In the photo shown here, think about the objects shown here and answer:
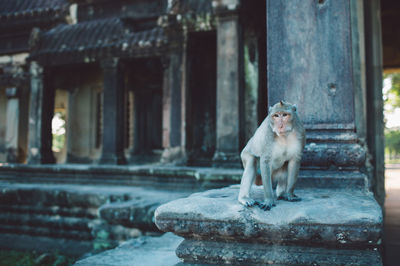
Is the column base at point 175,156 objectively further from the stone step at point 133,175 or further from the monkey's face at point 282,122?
the monkey's face at point 282,122

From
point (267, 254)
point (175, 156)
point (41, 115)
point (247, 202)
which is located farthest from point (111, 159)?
point (267, 254)

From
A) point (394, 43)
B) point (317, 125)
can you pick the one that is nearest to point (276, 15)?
point (317, 125)

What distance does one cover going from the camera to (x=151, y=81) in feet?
34.5

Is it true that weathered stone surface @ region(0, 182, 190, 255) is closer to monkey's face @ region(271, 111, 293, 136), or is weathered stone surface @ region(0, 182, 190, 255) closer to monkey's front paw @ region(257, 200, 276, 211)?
monkey's front paw @ region(257, 200, 276, 211)

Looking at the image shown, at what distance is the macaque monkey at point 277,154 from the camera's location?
5.72 ft

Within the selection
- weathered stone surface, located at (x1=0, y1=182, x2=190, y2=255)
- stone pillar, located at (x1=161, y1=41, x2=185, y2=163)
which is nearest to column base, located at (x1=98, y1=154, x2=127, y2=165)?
stone pillar, located at (x1=161, y1=41, x2=185, y2=163)

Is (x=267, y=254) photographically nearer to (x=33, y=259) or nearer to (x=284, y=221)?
(x=284, y=221)

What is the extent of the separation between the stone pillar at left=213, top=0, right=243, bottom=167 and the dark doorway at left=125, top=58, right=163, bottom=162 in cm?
467

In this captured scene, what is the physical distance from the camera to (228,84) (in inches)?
232

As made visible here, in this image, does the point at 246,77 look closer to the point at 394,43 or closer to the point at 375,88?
the point at 375,88

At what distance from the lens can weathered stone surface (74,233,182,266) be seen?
239 centimetres

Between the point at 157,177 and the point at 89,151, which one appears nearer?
the point at 157,177

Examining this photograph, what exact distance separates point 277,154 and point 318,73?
105cm

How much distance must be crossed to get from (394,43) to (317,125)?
8.21m
